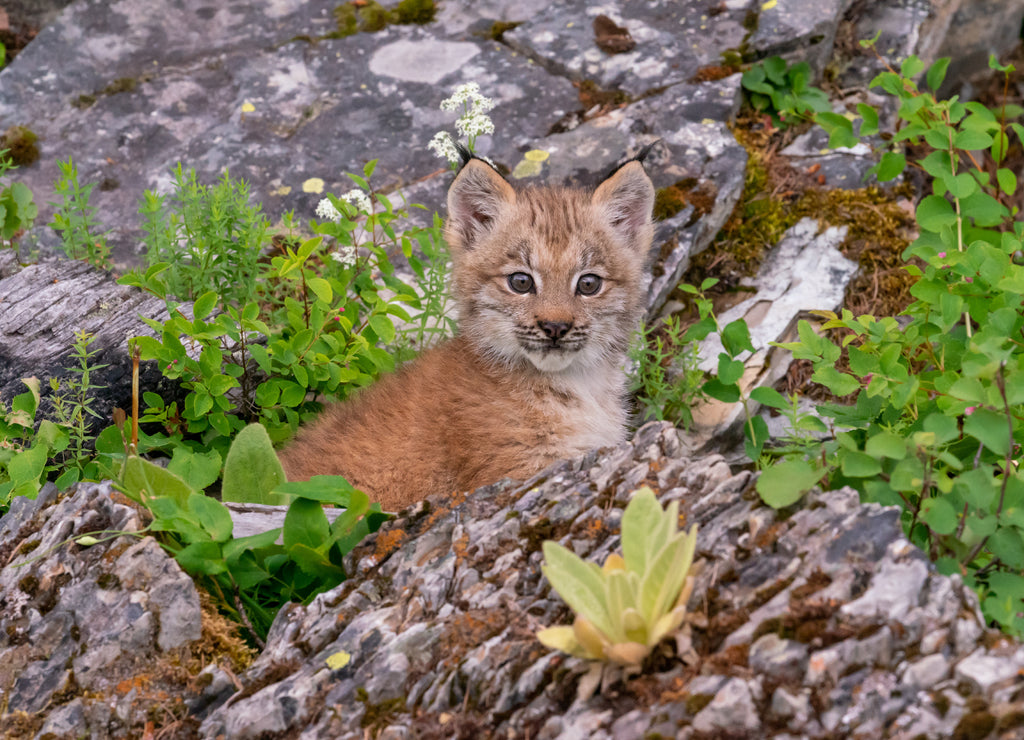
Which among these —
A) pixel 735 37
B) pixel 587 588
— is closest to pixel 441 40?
pixel 735 37

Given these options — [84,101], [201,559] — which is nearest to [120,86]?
[84,101]

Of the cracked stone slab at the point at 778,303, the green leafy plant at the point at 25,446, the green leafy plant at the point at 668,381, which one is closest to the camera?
the green leafy plant at the point at 25,446

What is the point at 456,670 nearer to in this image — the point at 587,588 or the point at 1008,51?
the point at 587,588

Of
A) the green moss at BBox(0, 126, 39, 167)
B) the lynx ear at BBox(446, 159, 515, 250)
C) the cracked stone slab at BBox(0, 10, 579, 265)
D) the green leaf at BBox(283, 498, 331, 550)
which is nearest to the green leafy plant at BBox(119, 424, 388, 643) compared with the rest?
the green leaf at BBox(283, 498, 331, 550)

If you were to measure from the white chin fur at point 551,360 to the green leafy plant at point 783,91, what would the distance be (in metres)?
3.50

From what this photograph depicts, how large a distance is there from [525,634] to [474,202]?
3.18 m

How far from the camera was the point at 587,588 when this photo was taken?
221cm

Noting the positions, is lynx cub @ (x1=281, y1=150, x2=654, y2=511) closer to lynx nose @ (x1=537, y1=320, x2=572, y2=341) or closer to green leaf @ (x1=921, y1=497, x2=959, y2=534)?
lynx nose @ (x1=537, y1=320, x2=572, y2=341)

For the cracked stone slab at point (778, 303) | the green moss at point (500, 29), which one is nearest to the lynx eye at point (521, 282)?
the cracked stone slab at point (778, 303)

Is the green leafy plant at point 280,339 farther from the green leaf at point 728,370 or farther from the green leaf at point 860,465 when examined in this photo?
the green leaf at point 860,465

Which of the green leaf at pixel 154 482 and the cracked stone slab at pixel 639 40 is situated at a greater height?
the cracked stone slab at pixel 639 40

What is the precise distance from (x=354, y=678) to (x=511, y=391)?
233cm

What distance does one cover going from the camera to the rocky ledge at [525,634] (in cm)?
209

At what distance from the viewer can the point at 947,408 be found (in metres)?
2.97
